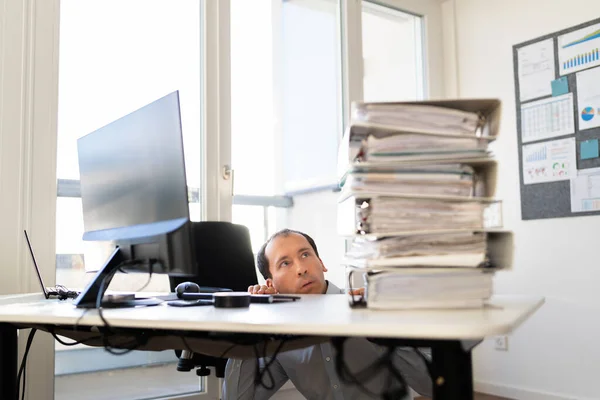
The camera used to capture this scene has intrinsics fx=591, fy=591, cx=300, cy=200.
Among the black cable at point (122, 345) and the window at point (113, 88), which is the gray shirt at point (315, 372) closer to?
the black cable at point (122, 345)

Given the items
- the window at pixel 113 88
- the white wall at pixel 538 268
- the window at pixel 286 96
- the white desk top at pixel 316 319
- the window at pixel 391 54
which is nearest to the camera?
the white desk top at pixel 316 319

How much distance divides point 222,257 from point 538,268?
5.89ft

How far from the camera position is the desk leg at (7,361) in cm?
154

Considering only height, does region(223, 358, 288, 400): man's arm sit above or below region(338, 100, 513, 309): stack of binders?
below

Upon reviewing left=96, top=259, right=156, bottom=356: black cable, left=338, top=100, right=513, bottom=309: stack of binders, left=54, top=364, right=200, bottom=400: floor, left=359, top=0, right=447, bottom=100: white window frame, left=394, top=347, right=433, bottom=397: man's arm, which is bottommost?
left=54, top=364, right=200, bottom=400: floor

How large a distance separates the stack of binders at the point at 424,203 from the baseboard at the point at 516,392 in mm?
2245

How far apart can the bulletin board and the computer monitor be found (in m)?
2.37

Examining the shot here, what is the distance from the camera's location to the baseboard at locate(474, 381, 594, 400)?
2963 mm

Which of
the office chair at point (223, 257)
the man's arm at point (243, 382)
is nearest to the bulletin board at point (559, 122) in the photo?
the office chair at point (223, 257)

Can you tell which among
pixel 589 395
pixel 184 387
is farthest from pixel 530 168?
pixel 184 387

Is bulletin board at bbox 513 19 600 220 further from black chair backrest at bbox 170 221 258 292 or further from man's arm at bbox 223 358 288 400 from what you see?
man's arm at bbox 223 358 288 400

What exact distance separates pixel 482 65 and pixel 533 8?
43cm

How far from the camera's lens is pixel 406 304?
1.05 metres

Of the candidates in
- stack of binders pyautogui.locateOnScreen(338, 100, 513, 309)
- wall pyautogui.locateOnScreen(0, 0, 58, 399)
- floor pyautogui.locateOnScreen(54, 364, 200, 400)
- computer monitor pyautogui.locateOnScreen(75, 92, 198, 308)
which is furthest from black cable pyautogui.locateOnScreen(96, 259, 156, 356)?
floor pyautogui.locateOnScreen(54, 364, 200, 400)
